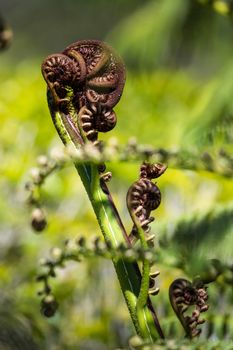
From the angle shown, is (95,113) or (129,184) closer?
(95,113)

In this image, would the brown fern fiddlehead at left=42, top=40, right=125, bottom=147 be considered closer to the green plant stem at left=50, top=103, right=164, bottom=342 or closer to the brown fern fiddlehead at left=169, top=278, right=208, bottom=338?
the green plant stem at left=50, top=103, right=164, bottom=342

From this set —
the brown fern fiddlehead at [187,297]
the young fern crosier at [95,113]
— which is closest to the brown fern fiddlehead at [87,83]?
the young fern crosier at [95,113]

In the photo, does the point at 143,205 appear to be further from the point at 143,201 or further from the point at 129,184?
the point at 129,184

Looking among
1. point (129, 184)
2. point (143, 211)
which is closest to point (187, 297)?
point (143, 211)

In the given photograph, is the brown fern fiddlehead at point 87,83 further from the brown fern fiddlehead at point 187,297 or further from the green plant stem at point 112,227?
the brown fern fiddlehead at point 187,297

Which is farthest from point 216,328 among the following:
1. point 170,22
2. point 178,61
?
point 178,61

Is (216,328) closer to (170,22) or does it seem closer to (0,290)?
(0,290)
